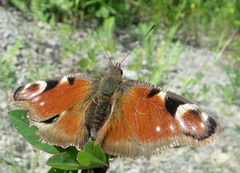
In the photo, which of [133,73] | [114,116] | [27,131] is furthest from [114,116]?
[133,73]

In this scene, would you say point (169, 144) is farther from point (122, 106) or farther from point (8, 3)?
point (8, 3)

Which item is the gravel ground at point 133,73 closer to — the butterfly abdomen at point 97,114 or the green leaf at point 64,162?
the butterfly abdomen at point 97,114

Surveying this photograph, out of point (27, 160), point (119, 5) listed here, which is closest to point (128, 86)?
point (27, 160)

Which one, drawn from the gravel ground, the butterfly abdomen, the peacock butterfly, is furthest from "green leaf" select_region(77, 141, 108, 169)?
the gravel ground

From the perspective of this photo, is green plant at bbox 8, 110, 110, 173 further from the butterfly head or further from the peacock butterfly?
the butterfly head

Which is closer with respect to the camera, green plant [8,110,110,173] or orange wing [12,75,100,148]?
green plant [8,110,110,173]
